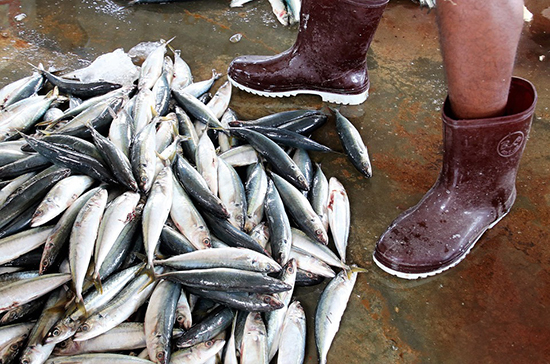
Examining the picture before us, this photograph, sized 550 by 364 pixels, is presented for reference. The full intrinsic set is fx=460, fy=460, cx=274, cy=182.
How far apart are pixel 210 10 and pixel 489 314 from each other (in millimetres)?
3279

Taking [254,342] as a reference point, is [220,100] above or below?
above

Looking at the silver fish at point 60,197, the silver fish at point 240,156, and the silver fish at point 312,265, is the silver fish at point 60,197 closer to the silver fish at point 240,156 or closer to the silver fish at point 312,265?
the silver fish at point 240,156

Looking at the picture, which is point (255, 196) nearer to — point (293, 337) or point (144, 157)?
point (144, 157)

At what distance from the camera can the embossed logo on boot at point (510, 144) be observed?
1.94 meters

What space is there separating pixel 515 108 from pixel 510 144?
193 millimetres

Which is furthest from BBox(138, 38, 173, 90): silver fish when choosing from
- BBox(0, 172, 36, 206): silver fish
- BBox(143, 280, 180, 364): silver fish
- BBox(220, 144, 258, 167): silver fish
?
BBox(143, 280, 180, 364): silver fish

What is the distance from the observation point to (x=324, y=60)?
9.55ft

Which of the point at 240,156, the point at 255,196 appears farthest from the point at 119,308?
the point at 240,156

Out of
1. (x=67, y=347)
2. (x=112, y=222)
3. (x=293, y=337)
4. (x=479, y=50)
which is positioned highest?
(x=479, y=50)

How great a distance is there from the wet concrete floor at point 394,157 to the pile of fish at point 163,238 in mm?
135

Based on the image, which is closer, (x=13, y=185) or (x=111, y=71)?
(x=13, y=185)

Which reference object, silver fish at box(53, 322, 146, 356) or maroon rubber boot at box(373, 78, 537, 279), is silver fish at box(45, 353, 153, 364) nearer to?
silver fish at box(53, 322, 146, 356)

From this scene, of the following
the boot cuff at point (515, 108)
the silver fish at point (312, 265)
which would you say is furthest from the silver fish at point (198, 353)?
the boot cuff at point (515, 108)

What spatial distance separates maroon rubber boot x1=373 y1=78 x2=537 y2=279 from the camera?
1947mm
